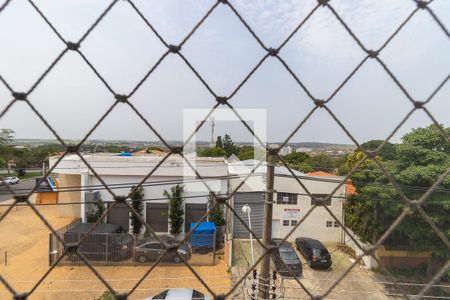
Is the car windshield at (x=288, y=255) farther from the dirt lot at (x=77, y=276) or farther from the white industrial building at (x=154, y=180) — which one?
the white industrial building at (x=154, y=180)

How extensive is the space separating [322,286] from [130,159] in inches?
224

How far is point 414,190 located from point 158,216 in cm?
596

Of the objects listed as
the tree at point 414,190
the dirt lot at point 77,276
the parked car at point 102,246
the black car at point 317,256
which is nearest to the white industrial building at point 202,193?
the black car at point 317,256

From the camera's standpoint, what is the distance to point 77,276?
220 inches

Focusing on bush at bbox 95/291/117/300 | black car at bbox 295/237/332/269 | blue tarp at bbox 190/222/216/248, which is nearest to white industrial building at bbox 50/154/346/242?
blue tarp at bbox 190/222/216/248

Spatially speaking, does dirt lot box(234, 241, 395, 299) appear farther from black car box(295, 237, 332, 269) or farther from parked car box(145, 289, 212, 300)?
parked car box(145, 289, 212, 300)

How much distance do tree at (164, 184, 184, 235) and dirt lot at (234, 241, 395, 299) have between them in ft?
5.92

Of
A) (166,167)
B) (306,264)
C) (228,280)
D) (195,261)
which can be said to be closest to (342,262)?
(306,264)

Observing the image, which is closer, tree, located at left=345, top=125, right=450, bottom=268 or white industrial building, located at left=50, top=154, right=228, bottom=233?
tree, located at left=345, top=125, right=450, bottom=268

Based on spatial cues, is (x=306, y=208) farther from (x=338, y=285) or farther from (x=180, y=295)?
(x=180, y=295)

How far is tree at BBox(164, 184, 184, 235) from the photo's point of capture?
7414 mm

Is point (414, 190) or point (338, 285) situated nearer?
point (414, 190)

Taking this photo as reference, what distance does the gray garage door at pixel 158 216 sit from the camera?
25.3 ft

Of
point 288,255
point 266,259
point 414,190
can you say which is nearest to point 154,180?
point 288,255
